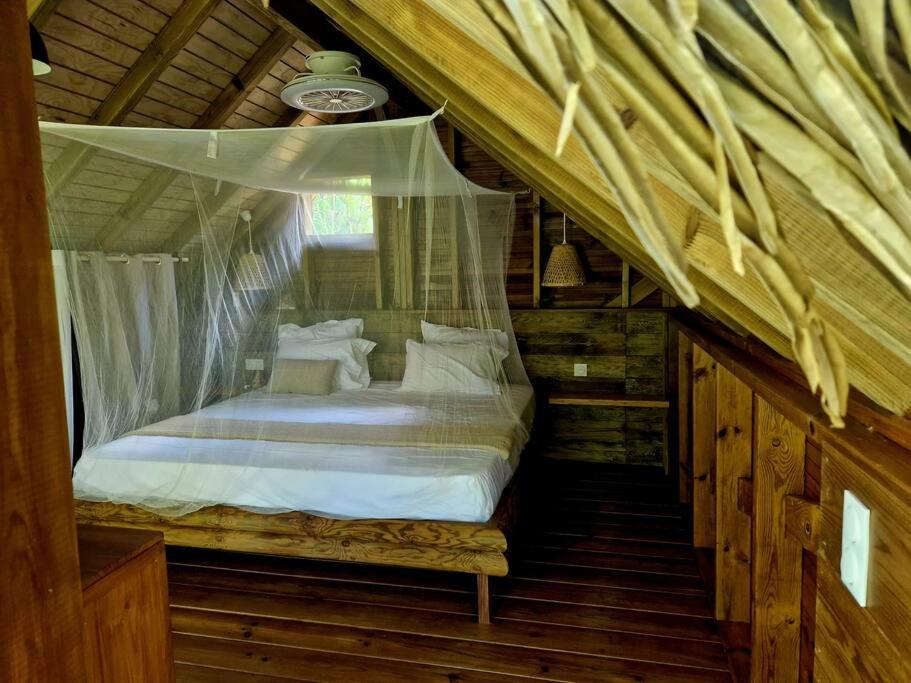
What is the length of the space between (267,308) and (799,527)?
253 cm

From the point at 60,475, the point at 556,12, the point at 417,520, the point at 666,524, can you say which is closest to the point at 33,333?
the point at 60,475

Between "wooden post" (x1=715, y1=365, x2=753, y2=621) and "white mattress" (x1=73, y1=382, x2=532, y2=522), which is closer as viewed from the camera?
"wooden post" (x1=715, y1=365, x2=753, y2=621)

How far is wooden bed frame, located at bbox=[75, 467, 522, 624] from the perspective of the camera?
8.46ft

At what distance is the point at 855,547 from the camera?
0.80 meters

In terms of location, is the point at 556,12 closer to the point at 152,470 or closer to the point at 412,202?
the point at 412,202

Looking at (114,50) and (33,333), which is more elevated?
(114,50)

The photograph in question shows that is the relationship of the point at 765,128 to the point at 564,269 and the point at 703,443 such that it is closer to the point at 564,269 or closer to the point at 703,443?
the point at 703,443

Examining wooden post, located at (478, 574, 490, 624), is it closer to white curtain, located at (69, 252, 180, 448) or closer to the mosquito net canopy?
the mosquito net canopy

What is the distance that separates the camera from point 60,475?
97cm

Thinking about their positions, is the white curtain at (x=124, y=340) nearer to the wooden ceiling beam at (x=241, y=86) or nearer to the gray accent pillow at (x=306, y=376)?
the wooden ceiling beam at (x=241, y=86)

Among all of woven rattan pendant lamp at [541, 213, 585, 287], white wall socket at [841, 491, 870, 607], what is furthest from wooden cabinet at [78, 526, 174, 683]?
woven rattan pendant lamp at [541, 213, 585, 287]

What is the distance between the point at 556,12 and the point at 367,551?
2.65 meters

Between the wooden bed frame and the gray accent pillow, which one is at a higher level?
the gray accent pillow

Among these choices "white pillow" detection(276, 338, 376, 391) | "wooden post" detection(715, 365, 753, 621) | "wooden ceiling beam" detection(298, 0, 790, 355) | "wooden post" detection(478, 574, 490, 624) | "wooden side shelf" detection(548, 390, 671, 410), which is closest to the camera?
"wooden ceiling beam" detection(298, 0, 790, 355)
